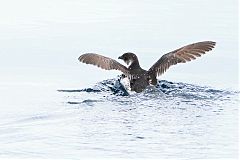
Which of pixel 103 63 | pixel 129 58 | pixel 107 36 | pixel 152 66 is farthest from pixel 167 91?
pixel 107 36

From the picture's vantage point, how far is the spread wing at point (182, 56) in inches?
529

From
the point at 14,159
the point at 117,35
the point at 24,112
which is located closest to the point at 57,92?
the point at 24,112

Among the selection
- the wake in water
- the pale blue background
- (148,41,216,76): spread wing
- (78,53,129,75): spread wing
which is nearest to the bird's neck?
(78,53,129,75): spread wing

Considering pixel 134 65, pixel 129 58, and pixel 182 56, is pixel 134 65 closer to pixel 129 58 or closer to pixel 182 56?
pixel 129 58

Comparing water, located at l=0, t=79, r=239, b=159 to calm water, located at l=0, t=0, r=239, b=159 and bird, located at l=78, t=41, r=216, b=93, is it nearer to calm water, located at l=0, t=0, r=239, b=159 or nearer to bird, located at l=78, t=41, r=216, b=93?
calm water, located at l=0, t=0, r=239, b=159

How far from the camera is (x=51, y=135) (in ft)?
30.6

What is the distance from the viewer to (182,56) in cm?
1352

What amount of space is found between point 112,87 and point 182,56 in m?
1.53

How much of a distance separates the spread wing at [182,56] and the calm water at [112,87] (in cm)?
25

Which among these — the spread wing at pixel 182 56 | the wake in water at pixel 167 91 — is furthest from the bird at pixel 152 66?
the wake in water at pixel 167 91

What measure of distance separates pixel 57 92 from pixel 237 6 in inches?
368

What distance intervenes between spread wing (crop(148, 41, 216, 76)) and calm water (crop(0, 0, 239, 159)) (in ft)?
0.83

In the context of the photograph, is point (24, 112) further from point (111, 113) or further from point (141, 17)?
point (141, 17)

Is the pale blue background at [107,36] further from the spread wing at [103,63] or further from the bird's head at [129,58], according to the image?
the bird's head at [129,58]
